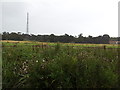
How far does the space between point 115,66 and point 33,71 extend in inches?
64.0

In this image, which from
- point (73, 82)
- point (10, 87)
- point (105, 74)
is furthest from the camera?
point (10, 87)

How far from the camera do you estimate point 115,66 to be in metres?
3.29

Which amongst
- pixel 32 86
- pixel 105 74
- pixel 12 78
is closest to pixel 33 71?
pixel 32 86

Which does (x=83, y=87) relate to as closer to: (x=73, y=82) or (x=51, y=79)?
(x=73, y=82)

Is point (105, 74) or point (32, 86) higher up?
point (105, 74)

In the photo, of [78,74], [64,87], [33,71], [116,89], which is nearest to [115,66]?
[116,89]

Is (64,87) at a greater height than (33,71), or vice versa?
(33,71)

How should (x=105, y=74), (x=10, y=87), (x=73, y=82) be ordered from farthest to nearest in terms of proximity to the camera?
(x=10, y=87)
(x=73, y=82)
(x=105, y=74)

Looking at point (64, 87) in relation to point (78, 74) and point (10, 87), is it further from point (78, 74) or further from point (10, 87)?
point (10, 87)

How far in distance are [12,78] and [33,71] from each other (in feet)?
1.70

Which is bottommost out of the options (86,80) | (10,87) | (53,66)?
(10,87)

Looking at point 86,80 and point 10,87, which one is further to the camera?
point 10,87

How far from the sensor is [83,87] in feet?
9.41

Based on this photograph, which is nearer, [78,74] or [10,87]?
[78,74]
